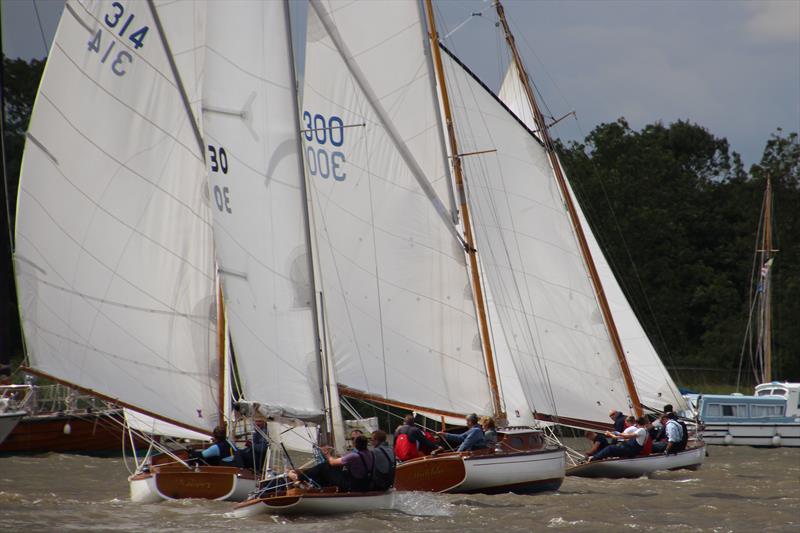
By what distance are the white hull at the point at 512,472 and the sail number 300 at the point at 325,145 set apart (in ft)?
21.9

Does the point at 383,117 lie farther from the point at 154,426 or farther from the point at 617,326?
the point at 617,326

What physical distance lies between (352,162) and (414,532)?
10.0m

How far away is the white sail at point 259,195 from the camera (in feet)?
62.5

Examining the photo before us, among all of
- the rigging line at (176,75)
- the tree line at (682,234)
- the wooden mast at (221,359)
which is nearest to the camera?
the wooden mast at (221,359)

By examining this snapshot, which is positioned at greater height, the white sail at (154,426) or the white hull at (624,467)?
the white sail at (154,426)

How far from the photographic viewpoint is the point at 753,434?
39875 mm

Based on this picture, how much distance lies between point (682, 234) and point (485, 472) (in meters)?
40.9

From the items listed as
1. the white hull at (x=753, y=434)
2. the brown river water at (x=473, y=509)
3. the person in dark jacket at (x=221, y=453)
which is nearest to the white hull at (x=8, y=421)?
the brown river water at (x=473, y=509)

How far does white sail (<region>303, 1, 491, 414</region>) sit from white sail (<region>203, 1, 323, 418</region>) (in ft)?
16.9

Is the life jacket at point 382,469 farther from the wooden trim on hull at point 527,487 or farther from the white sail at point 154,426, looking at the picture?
the white sail at point 154,426

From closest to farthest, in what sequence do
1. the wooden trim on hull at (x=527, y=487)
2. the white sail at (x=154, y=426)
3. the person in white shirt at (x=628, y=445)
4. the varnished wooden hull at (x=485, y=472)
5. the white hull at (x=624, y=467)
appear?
the varnished wooden hull at (x=485, y=472) < the wooden trim on hull at (x=527, y=487) < the white sail at (x=154, y=426) < the white hull at (x=624, y=467) < the person in white shirt at (x=628, y=445)

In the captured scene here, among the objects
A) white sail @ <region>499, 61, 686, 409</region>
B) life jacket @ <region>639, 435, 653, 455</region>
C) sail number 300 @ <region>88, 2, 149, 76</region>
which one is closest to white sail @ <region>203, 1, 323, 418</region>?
sail number 300 @ <region>88, 2, 149, 76</region>

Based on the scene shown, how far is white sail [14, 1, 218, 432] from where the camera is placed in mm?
21766

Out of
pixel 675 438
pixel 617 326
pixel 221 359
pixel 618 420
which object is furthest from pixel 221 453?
pixel 617 326
